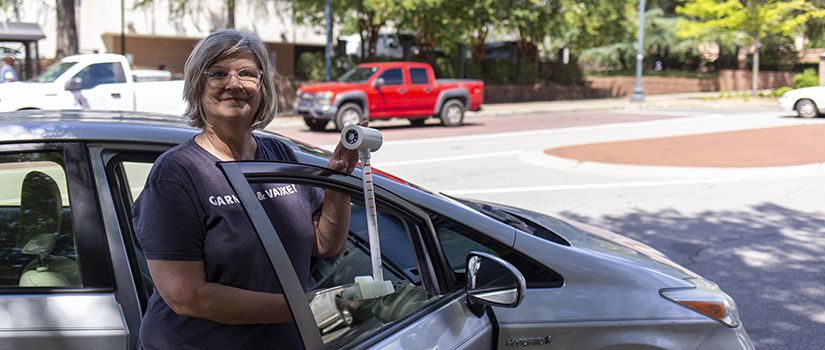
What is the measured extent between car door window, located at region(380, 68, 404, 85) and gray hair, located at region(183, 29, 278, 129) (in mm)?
16874

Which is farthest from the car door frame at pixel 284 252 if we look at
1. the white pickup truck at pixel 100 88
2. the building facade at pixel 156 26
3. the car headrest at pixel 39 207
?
the building facade at pixel 156 26

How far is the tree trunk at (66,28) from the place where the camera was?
61.6 ft

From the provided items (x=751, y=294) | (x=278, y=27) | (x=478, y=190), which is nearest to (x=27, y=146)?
(x=751, y=294)

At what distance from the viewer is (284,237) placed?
5.97ft

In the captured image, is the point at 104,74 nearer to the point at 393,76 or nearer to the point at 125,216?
the point at 393,76

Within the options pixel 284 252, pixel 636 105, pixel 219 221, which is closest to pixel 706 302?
pixel 284 252

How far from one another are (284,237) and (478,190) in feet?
24.5

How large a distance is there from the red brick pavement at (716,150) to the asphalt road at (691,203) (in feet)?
2.01

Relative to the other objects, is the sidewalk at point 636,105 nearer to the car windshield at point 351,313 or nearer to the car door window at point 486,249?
the car door window at point 486,249

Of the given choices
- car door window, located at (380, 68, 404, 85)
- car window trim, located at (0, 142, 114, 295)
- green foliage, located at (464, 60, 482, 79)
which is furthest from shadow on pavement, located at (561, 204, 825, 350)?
green foliage, located at (464, 60, 482, 79)

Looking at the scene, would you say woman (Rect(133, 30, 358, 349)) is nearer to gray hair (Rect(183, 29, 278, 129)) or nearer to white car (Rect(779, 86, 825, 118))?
gray hair (Rect(183, 29, 278, 129))

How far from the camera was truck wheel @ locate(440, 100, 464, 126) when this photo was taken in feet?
64.5

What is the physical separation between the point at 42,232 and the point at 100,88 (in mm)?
11638

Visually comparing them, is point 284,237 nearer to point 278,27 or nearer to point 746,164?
point 746,164
